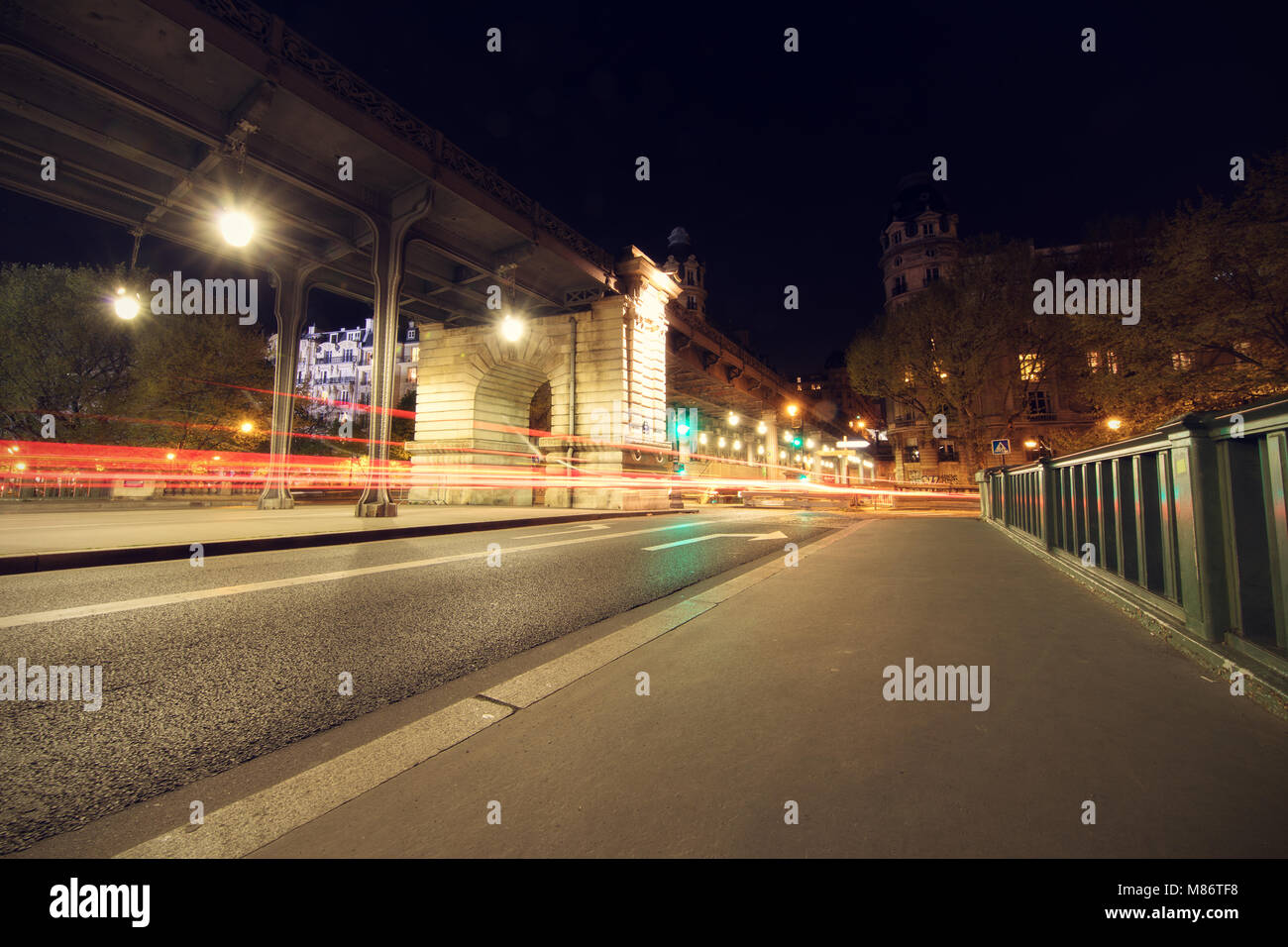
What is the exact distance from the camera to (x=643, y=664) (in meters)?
2.84

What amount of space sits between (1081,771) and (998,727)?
0.33m

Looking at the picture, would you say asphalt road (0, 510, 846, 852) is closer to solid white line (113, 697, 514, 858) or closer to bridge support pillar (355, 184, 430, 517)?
solid white line (113, 697, 514, 858)

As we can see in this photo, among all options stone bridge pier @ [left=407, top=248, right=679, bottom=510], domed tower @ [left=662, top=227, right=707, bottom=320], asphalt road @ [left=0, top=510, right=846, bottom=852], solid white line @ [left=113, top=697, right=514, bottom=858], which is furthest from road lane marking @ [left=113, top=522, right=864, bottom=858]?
domed tower @ [left=662, top=227, right=707, bottom=320]

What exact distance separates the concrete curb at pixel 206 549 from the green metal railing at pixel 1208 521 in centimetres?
938

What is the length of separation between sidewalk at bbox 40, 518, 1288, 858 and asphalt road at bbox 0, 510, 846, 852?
0.25 metres

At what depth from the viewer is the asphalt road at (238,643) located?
1.85 metres

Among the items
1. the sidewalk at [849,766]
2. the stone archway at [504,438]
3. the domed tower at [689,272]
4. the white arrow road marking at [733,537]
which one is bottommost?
the sidewalk at [849,766]

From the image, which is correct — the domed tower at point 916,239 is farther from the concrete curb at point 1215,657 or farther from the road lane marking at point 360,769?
the road lane marking at point 360,769

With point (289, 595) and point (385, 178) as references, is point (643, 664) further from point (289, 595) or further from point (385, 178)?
point (385, 178)

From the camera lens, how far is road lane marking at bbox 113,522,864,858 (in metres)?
1.38

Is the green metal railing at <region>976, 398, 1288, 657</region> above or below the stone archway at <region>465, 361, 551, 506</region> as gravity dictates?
below

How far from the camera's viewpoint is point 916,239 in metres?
53.9

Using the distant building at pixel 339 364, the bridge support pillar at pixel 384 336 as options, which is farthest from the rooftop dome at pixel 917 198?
the distant building at pixel 339 364

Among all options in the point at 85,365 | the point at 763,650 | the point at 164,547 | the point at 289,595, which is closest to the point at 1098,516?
the point at 763,650
